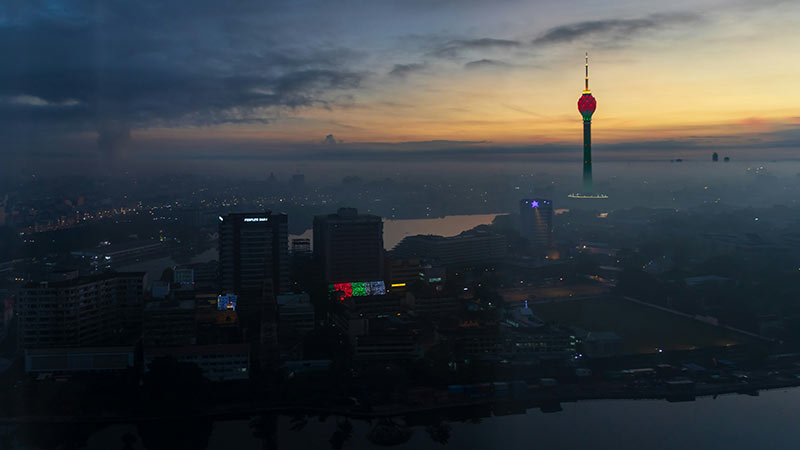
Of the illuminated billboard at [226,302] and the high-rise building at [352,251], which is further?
the high-rise building at [352,251]

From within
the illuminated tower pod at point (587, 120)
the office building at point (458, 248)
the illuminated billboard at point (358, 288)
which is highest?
the illuminated tower pod at point (587, 120)

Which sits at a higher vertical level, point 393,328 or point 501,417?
point 393,328

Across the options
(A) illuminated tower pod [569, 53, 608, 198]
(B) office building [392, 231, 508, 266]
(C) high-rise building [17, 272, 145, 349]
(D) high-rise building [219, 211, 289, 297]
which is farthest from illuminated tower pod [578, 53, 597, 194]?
(C) high-rise building [17, 272, 145, 349]

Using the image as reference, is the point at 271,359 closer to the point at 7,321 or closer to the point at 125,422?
the point at 125,422

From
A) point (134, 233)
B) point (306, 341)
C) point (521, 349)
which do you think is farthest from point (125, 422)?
point (134, 233)

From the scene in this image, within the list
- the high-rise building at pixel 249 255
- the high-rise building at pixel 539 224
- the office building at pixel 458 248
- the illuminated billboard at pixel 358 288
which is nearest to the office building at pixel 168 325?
the high-rise building at pixel 249 255

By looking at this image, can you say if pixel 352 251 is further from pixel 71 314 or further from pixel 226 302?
pixel 71 314

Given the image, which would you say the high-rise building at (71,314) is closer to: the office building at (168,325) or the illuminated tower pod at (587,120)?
the office building at (168,325)
